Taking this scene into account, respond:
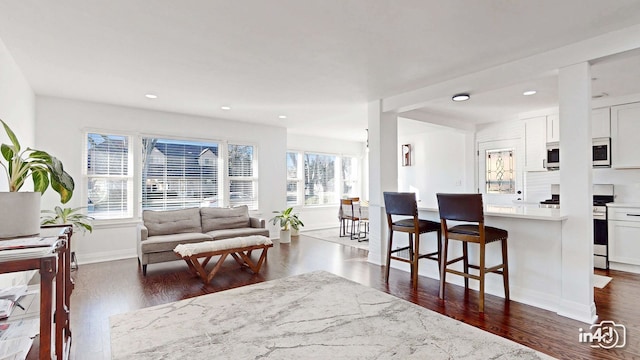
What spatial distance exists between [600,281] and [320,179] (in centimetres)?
596

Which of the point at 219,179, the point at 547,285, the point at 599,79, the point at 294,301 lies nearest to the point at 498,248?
the point at 547,285

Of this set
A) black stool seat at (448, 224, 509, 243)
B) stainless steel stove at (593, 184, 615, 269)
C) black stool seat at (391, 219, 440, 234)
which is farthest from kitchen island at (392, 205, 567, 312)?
stainless steel stove at (593, 184, 615, 269)

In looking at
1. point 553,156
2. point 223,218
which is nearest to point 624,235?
point 553,156

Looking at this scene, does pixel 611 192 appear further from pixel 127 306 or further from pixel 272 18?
pixel 127 306

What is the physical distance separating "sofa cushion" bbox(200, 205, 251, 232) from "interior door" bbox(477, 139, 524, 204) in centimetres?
475

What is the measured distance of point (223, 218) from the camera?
17.7 ft

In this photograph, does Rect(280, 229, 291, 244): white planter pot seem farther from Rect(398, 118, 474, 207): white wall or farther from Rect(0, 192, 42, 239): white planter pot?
Rect(0, 192, 42, 239): white planter pot

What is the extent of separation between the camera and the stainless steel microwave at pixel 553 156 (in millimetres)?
5145

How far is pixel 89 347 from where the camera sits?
7.57 feet

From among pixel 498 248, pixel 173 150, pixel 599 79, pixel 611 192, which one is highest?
pixel 599 79

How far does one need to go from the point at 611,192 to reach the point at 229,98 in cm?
581

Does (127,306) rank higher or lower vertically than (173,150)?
lower

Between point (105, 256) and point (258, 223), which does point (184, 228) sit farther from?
point (105, 256)

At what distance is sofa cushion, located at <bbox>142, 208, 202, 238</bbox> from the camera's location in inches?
186
